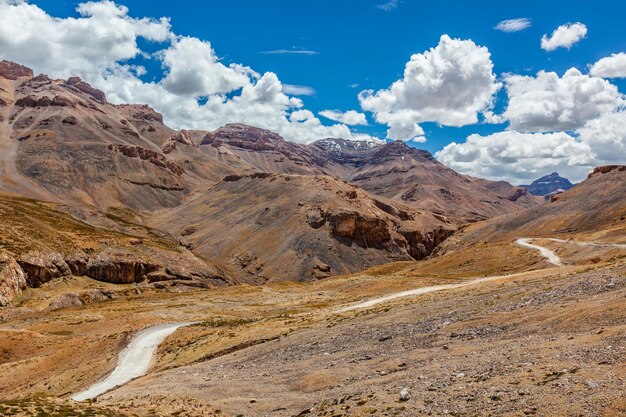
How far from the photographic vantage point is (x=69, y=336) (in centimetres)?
5369

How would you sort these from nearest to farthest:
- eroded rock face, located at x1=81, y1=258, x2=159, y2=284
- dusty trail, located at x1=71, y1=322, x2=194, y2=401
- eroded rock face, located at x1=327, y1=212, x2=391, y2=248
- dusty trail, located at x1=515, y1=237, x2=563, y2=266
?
1. dusty trail, located at x1=71, y1=322, x2=194, y2=401
2. dusty trail, located at x1=515, y1=237, x2=563, y2=266
3. eroded rock face, located at x1=81, y1=258, x2=159, y2=284
4. eroded rock face, located at x1=327, y1=212, x2=391, y2=248

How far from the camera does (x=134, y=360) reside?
39219 mm

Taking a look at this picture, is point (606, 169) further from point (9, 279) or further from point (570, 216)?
point (9, 279)

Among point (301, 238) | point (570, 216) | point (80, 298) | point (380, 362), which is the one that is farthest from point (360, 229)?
point (380, 362)

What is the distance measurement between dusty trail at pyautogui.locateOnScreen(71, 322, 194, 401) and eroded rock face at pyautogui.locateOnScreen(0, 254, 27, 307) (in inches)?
1534

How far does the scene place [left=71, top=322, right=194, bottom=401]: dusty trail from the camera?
32609 mm

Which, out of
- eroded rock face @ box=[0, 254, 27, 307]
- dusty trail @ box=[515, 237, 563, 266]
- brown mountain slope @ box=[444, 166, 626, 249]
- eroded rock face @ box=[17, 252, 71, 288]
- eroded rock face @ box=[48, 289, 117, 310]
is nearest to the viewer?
eroded rock face @ box=[0, 254, 27, 307]

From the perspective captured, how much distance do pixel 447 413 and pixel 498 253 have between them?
87400 mm

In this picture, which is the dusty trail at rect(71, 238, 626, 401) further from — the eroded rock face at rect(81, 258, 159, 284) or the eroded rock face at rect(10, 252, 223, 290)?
the eroded rock face at rect(81, 258, 159, 284)

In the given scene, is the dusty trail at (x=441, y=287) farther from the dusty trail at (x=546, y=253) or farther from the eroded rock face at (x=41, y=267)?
the eroded rock face at (x=41, y=267)

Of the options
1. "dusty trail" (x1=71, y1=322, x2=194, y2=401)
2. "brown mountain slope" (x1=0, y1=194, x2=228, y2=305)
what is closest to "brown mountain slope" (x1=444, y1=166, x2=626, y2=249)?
"brown mountain slope" (x1=0, y1=194, x2=228, y2=305)

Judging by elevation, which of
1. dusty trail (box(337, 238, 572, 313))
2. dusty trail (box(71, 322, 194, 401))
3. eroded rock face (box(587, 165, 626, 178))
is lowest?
dusty trail (box(71, 322, 194, 401))

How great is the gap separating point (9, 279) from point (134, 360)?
2000 inches

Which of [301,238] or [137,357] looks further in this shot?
[301,238]
